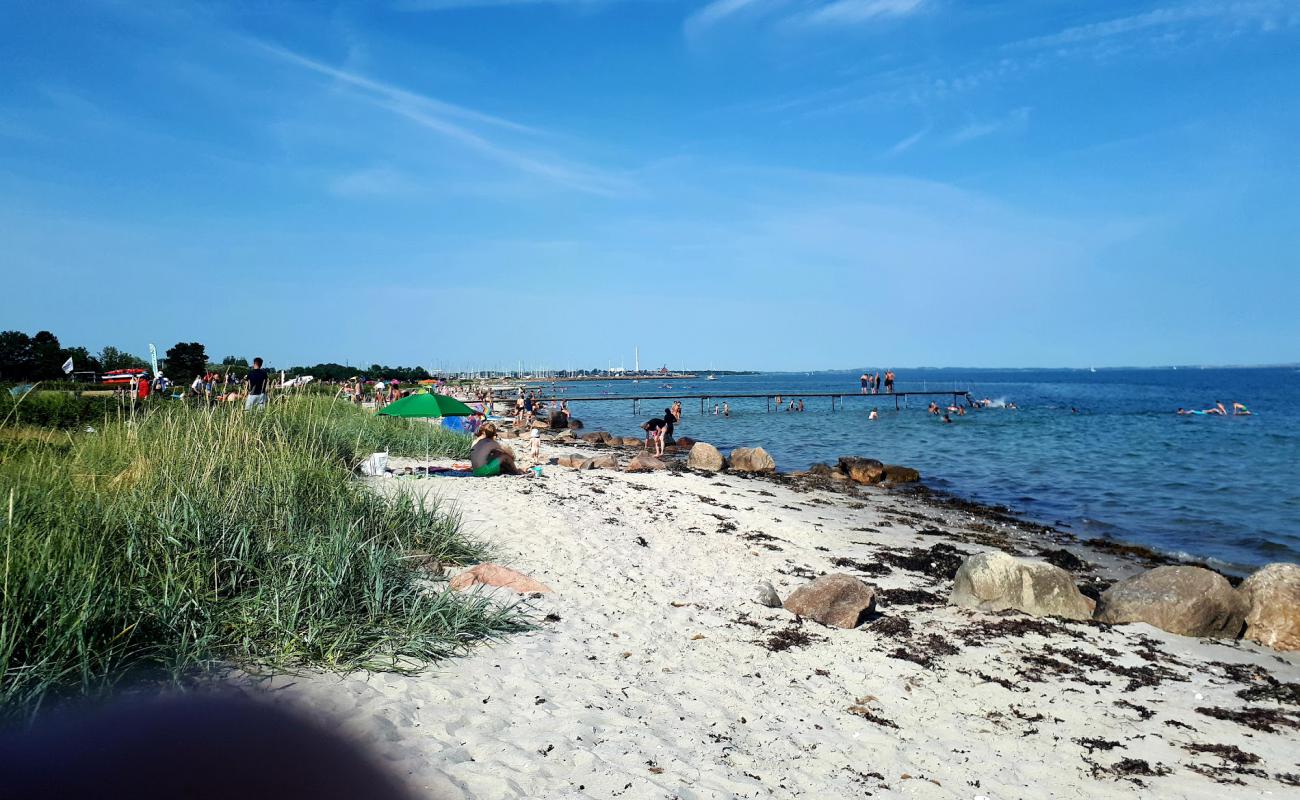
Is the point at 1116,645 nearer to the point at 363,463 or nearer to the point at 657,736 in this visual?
the point at 657,736

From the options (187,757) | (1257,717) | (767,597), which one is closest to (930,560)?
(767,597)

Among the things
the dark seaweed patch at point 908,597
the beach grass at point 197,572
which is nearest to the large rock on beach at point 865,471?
the dark seaweed patch at point 908,597

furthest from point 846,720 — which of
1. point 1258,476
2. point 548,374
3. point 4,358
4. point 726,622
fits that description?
point 548,374

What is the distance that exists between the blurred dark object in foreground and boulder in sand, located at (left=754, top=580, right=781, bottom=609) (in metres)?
4.72

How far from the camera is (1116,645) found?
23.1 feet

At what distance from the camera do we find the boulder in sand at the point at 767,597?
7.43 metres

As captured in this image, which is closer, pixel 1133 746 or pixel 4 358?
pixel 1133 746

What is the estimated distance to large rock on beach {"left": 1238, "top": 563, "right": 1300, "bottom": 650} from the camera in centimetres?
731

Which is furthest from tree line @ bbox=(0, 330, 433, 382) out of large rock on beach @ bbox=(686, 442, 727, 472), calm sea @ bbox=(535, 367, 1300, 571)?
calm sea @ bbox=(535, 367, 1300, 571)

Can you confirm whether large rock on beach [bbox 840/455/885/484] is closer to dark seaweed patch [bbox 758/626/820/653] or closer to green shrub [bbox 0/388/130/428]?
dark seaweed patch [bbox 758/626/820/653]

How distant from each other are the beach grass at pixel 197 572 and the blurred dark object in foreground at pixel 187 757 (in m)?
0.21

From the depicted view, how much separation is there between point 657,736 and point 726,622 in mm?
2602

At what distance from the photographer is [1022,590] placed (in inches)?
310

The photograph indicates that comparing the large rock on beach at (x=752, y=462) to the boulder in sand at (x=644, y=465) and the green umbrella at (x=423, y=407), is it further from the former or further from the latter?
the green umbrella at (x=423, y=407)
